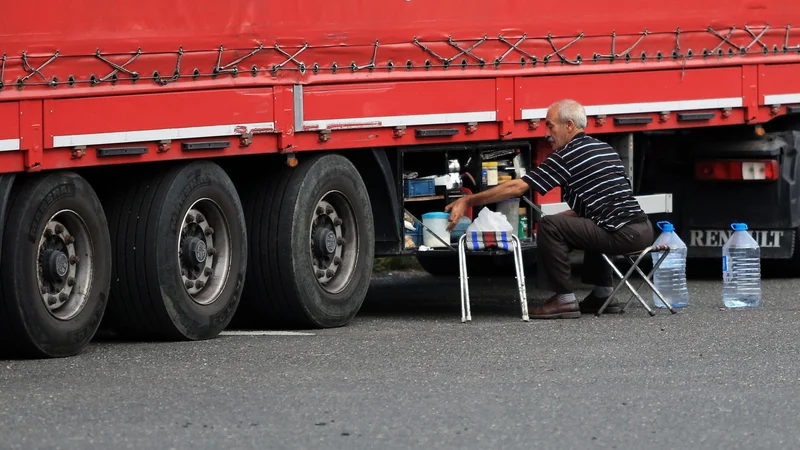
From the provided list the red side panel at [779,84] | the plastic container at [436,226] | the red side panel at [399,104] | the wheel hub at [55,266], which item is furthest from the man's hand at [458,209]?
the red side panel at [779,84]

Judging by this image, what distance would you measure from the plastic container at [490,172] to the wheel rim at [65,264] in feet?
10.7

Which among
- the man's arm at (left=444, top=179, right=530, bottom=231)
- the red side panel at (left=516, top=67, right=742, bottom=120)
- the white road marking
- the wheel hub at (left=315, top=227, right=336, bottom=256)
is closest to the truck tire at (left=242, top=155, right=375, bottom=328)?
the wheel hub at (left=315, top=227, right=336, bottom=256)

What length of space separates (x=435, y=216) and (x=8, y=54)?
352 centimetres

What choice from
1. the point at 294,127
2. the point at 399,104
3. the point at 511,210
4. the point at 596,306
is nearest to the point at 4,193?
the point at 294,127

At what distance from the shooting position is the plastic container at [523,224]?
40.0 feet

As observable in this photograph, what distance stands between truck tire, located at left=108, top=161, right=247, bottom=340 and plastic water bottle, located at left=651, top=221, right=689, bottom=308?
3.18m

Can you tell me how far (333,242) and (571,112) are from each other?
1679mm

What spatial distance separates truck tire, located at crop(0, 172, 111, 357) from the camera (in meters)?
9.05

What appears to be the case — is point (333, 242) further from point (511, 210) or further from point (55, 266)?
point (55, 266)

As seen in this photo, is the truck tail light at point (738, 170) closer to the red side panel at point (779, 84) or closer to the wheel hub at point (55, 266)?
the red side panel at point (779, 84)

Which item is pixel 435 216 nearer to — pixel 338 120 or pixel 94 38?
pixel 338 120

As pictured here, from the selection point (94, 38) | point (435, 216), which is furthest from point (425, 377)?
point (435, 216)

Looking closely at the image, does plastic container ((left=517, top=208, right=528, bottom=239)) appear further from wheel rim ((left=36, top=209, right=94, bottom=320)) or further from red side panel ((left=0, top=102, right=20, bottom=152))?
red side panel ((left=0, top=102, right=20, bottom=152))

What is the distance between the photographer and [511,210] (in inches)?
475
